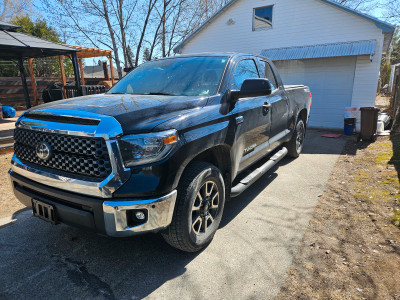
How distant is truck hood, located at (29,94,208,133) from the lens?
2.13 m

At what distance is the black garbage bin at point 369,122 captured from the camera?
7.64 m

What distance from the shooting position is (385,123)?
9375 millimetres

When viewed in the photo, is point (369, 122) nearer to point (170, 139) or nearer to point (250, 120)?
point (250, 120)

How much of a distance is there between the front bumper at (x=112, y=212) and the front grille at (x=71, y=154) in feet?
0.64

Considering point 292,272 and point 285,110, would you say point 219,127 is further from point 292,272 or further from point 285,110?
point 285,110

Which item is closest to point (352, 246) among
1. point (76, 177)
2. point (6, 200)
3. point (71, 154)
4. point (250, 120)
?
point (250, 120)

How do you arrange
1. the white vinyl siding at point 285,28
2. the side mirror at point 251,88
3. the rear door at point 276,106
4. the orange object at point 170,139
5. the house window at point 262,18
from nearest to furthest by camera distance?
the orange object at point 170,139, the side mirror at point 251,88, the rear door at point 276,106, the white vinyl siding at point 285,28, the house window at point 262,18

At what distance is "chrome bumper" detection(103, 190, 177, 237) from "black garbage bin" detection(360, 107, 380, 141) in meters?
7.48

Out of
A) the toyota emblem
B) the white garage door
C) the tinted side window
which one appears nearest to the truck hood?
the toyota emblem

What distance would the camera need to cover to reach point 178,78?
3316 mm

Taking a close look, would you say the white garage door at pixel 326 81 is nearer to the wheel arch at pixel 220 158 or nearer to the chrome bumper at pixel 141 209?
the wheel arch at pixel 220 158

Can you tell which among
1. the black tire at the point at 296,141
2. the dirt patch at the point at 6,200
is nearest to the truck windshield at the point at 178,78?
the dirt patch at the point at 6,200

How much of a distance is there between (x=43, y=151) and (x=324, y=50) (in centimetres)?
1029

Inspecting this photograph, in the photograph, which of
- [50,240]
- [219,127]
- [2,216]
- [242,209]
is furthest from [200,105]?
[2,216]
